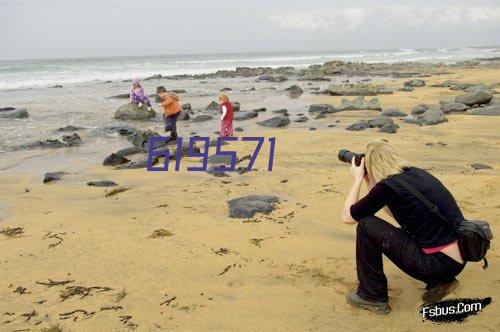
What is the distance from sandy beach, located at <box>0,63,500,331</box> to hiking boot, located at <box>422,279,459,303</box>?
0.58 ft

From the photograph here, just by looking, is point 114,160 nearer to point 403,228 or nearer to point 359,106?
point 403,228

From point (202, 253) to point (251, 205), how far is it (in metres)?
1.36

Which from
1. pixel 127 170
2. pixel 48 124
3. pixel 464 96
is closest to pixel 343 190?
pixel 127 170

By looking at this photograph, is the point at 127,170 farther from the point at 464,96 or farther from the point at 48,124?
the point at 464,96

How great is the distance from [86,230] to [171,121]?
6.59m

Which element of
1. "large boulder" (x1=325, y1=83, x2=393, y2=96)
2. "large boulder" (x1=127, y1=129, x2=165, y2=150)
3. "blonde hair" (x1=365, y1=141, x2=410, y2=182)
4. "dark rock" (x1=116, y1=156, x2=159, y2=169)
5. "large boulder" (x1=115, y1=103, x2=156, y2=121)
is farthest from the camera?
"large boulder" (x1=325, y1=83, x2=393, y2=96)

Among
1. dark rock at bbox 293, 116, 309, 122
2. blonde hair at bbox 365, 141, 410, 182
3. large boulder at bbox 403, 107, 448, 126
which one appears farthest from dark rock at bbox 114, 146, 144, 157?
blonde hair at bbox 365, 141, 410, 182

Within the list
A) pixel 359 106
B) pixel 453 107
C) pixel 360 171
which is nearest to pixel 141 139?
pixel 359 106

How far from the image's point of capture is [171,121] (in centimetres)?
1164

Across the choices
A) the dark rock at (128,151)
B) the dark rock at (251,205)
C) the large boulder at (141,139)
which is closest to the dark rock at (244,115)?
the large boulder at (141,139)

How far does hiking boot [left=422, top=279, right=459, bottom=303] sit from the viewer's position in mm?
3357

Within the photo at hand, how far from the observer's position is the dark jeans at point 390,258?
10.4 ft

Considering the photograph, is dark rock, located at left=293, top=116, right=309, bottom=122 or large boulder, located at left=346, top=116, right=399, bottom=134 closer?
large boulder, located at left=346, top=116, right=399, bottom=134

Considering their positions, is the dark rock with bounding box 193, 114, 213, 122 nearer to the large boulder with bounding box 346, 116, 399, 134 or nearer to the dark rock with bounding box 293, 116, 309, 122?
the dark rock with bounding box 293, 116, 309, 122
